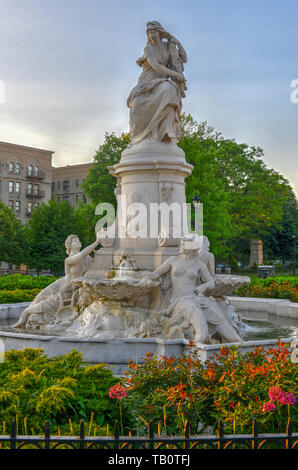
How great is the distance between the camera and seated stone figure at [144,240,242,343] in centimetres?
1017

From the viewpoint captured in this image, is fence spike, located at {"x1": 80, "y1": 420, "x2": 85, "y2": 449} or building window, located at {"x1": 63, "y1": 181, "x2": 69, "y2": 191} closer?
fence spike, located at {"x1": 80, "y1": 420, "x2": 85, "y2": 449}

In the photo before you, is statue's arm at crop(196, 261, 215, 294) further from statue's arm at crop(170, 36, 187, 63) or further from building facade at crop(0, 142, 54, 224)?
building facade at crop(0, 142, 54, 224)

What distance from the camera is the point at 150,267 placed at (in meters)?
12.5

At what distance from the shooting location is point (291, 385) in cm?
554

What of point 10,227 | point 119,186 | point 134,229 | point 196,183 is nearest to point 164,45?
point 119,186

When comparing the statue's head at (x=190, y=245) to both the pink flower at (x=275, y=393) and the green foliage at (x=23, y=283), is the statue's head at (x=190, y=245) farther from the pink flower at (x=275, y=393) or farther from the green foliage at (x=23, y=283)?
the green foliage at (x=23, y=283)

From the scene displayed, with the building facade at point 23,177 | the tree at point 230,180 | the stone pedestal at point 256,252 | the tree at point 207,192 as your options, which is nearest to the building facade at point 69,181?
the building facade at point 23,177

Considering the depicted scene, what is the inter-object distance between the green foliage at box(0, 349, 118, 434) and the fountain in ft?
9.46

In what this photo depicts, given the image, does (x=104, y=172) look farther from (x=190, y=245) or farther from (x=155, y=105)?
(x=190, y=245)

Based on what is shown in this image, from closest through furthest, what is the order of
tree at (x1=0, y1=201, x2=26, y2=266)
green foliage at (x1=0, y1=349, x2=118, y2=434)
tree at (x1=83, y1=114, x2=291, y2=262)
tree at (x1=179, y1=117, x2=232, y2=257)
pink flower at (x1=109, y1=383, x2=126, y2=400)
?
green foliage at (x1=0, y1=349, x2=118, y2=434), pink flower at (x1=109, y1=383, x2=126, y2=400), tree at (x1=179, y1=117, x2=232, y2=257), tree at (x1=83, y1=114, x2=291, y2=262), tree at (x1=0, y1=201, x2=26, y2=266)

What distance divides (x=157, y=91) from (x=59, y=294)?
5.72 m

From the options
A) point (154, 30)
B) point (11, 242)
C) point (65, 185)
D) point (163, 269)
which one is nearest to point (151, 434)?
point (163, 269)

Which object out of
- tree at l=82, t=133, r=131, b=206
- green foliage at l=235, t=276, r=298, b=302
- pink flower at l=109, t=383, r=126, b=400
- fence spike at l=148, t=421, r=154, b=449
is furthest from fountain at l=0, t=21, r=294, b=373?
tree at l=82, t=133, r=131, b=206

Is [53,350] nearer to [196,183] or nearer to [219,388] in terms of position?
[219,388]
